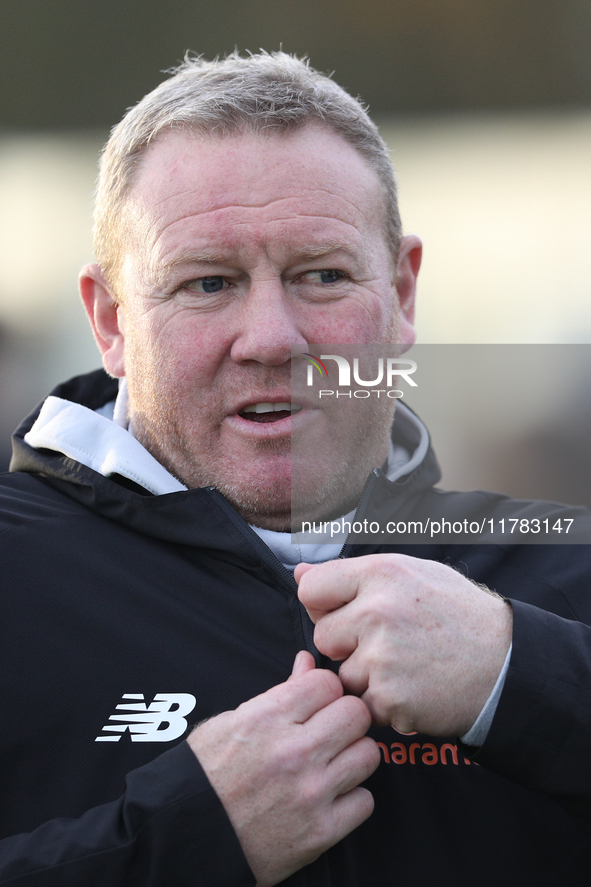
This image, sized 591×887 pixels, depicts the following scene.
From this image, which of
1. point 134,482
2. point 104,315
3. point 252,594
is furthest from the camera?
point 104,315

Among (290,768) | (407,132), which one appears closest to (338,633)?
(290,768)

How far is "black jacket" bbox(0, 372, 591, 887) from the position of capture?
3.04ft

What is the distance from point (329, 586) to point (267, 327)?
0.49 metres

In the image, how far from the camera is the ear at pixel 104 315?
1604 millimetres

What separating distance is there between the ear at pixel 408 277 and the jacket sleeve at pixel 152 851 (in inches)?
40.7

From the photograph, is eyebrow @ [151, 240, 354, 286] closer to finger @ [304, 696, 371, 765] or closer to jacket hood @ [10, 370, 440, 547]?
jacket hood @ [10, 370, 440, 547]

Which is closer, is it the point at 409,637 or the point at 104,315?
the point at 409,637

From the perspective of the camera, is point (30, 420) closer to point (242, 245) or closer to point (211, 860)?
point (242, 245)

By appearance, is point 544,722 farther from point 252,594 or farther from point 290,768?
point 252,594

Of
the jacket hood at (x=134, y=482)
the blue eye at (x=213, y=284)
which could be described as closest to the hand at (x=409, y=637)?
the jacket hood at (x=134, y=482)

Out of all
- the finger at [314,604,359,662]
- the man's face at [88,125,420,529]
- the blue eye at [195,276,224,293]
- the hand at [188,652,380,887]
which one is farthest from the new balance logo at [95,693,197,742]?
the blue eye at [195,276,224,293]

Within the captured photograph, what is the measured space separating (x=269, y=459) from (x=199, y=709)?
43 cm

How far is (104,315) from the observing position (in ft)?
5.37

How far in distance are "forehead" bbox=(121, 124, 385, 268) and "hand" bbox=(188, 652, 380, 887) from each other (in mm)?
769
